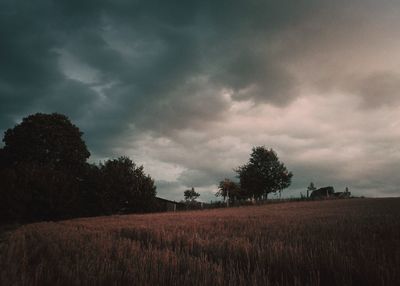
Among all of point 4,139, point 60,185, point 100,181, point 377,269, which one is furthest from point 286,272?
point 4,139

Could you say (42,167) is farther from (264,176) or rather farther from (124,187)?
(264,176)

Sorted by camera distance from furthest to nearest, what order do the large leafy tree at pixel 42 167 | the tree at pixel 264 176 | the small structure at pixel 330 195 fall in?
the tree at pixel 264 176, the small structure at pixel 330 195, the large leafy tree at pixel 42 167

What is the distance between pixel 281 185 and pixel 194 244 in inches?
2899

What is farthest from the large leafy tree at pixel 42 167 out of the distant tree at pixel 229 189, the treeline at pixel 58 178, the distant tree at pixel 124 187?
the distant tree at pixel 229 189

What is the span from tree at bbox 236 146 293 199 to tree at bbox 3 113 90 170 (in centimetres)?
3967

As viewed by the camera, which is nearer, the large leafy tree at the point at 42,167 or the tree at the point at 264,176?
the large leafy tree at the point at 42,167

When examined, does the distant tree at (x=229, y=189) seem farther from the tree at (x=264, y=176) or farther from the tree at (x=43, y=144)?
the tree at (x=43, y=144)

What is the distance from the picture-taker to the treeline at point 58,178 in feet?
112

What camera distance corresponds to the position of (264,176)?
79.4 metres

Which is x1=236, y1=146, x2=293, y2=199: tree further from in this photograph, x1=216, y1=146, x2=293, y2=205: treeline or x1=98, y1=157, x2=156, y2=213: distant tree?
x1=98, y1=157, x2=156, y2=213: distant tree

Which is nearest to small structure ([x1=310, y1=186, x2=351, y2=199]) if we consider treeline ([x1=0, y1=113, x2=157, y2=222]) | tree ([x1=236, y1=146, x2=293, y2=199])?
tree ([x1=236, y1=146, x2=293, y2=199])

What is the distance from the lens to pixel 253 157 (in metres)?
82.8

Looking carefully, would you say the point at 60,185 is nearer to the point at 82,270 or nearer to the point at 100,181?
the point at 100,181

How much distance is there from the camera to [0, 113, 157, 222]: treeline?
34169 mm
